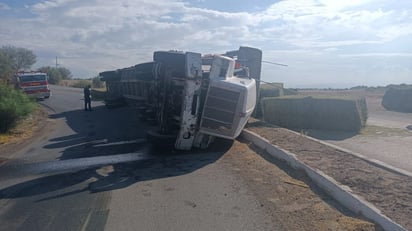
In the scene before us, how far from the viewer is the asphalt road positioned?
621cm

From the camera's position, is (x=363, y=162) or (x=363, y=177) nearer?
(x=363, y=177)

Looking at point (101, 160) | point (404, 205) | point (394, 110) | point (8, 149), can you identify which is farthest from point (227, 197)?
point (394, 110)

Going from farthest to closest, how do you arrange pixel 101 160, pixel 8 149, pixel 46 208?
1. pixel 8 149
2. pixel 101 160
3. pixel 46 208

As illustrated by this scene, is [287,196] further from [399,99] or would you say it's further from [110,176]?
[399,99]

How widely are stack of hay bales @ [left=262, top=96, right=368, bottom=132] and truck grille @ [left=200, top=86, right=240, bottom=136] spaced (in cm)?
660

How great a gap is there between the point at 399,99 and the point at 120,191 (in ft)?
87.8

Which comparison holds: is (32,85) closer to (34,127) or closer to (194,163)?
(34,127)

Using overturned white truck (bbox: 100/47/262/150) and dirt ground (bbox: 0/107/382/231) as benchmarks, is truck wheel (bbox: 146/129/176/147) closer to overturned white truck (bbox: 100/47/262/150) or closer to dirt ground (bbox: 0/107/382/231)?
overturned white truck (bbox: 100/47/262/150)

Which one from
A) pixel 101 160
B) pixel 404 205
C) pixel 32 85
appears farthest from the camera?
pixel 32 85

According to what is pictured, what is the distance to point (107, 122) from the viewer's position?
1978 centimetres

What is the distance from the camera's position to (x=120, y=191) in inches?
312

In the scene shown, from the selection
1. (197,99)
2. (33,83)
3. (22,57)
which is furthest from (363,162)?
(22,57)

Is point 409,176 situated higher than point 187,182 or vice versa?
point 409,176

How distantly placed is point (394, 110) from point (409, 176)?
79.2ft
